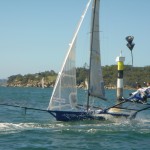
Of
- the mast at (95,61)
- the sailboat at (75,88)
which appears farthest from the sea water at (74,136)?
the mast at (95,61)

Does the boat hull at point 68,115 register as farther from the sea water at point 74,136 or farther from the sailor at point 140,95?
the sailor at point 140,95

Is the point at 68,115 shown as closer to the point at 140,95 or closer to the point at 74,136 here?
the point at 140,95

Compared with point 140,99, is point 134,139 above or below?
below

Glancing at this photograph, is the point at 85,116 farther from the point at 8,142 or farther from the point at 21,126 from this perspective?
the point at 8,142

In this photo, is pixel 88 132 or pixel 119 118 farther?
pixel 119 118

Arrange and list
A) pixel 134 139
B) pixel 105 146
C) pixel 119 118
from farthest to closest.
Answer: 1. pixel 119 118
2. pixel 134 139
3. pixel 105 146

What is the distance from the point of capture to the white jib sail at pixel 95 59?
2622 cm

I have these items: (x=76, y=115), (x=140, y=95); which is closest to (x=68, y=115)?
(x=76, y=115)

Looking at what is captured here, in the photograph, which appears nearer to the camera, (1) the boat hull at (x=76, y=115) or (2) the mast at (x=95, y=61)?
(1) the boat hull at (x=76, y=115)

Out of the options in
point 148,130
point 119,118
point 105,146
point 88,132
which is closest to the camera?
point 105,146

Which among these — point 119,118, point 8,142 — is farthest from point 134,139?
point 119,118

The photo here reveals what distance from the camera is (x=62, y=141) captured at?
59.0 ft

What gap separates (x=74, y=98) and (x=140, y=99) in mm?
4020

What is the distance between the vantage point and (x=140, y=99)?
2600 centimetres
